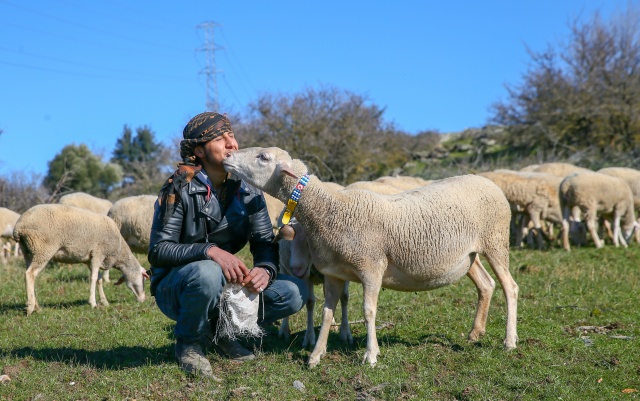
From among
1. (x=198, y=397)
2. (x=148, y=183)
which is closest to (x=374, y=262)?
(x=198, y=397)

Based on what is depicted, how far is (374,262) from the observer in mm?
4824

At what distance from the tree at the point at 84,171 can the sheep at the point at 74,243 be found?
60.6 feet

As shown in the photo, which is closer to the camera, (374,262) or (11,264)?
(374,262)

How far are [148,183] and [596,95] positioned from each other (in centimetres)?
1853

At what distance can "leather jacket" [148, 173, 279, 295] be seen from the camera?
14.9 feet

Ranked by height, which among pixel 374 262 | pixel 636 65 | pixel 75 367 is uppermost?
pixel 636 65

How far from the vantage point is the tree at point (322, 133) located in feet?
84.4

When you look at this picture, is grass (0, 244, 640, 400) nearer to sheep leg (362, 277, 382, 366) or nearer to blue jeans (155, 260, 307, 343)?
sheep leg (362, 277, 382, 366)

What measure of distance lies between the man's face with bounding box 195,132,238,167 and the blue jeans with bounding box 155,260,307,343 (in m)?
0.74

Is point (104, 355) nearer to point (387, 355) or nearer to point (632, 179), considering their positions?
point (387, 355)

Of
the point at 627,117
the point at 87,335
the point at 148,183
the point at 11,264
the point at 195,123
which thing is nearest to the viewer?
the point at 195,123

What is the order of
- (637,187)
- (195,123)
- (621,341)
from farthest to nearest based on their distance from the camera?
(637,187) → (621,341) → (195,123)

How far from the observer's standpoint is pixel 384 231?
490cm

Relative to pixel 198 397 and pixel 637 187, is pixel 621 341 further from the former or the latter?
pixel 637 187
